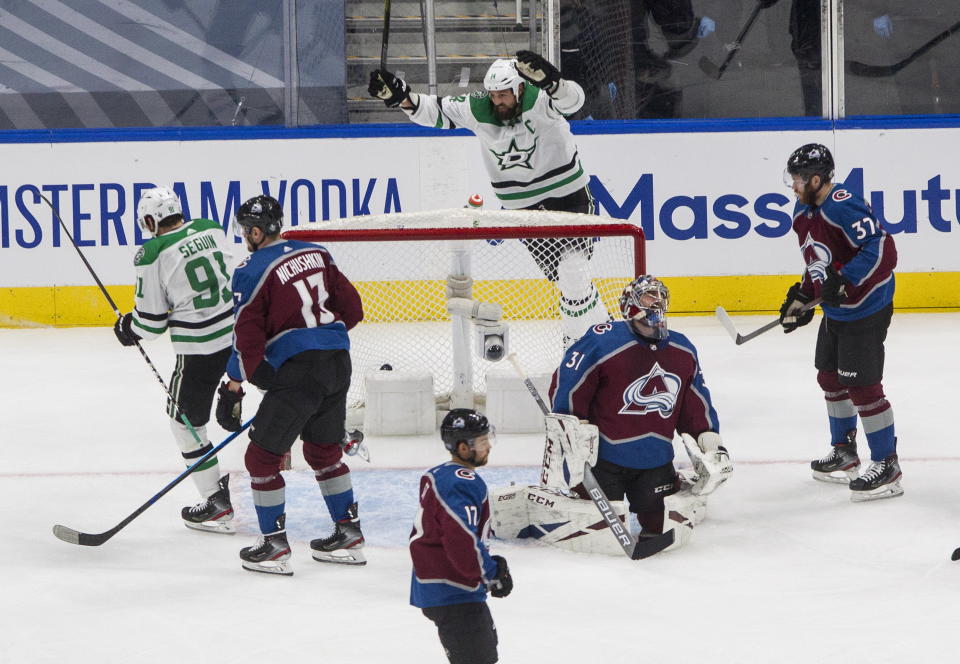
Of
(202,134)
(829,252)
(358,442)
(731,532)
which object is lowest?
(731,532)

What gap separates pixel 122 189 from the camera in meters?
7.95

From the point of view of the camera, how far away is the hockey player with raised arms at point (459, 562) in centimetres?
255

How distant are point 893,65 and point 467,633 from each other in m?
6.57

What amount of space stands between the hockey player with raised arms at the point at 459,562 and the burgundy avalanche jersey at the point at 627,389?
114 centimetres

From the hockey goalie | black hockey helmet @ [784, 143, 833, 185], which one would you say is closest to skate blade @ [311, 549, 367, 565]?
the hockey goalie

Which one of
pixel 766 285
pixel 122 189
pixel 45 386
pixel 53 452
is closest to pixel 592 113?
pixel 766 285

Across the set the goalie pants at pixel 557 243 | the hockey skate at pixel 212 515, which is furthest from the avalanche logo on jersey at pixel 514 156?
the hockey skate at pixel 212 515

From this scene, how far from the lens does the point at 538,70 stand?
16.6ft

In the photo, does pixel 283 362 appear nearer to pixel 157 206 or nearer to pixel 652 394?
pixel 157 206

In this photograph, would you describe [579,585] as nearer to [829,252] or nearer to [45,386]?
[829,252]

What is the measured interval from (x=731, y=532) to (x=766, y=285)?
4.20m

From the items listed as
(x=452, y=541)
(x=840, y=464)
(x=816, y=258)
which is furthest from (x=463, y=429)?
(x=840, y=464)

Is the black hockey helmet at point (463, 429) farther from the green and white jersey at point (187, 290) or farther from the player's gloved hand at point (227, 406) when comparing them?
the green and white jersey at point (187, 290)

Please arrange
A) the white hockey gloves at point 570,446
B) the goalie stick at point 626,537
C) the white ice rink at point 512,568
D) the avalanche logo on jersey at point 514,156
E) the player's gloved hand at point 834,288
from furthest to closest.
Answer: the avalanche logo on jersey at point 514,156, the player's gloved hand at point 834,288, the white hockey gloves at point 570,446, the goalie stick at point 626,537, the white ice rink at point 512,568
